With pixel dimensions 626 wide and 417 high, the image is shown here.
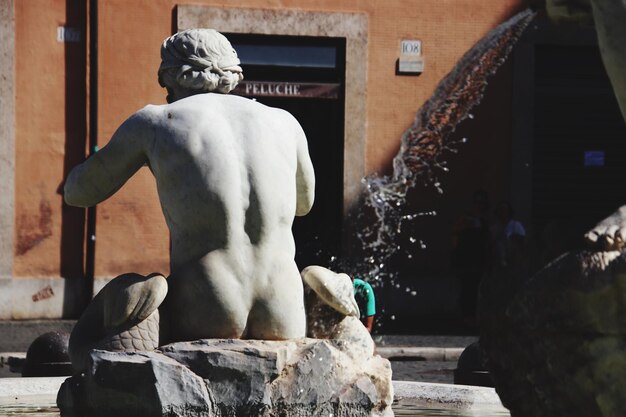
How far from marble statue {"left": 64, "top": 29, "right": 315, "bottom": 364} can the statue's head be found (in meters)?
0.11

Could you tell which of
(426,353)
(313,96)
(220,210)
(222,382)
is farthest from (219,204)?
(313,96)

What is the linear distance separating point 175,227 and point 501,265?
198 cm

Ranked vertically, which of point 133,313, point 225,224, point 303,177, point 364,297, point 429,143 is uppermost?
point 429,143

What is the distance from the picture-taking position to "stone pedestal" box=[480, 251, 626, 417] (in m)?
3.18

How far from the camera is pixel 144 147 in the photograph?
523 centimetres

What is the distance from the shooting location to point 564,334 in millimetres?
3238

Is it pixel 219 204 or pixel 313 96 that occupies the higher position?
pixel 313 96

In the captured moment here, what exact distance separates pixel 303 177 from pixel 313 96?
39.8ft

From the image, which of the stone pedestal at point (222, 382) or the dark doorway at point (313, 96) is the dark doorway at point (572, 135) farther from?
the stone pedestal at point (222, 382)

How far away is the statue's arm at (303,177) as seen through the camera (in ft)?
17.8

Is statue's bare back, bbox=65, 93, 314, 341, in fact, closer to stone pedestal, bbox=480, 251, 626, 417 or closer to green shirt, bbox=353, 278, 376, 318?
stone pedestal, bbox=480, 251, 626, 417

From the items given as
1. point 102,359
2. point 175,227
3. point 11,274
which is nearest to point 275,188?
point 175,227

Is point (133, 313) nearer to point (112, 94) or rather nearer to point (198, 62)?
point (198, 62)

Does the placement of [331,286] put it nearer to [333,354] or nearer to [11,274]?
[333,354]
